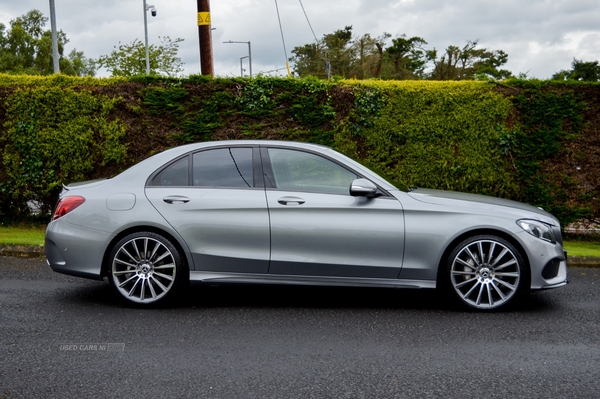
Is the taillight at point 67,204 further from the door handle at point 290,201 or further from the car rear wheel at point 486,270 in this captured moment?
the car rear wheel at point 486,270

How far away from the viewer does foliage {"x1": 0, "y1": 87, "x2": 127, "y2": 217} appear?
1057 centimetres

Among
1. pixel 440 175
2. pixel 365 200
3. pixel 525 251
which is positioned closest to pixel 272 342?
pixel 365 200

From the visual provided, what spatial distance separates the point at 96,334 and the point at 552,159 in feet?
25.7

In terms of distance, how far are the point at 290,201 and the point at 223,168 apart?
0.79 meters

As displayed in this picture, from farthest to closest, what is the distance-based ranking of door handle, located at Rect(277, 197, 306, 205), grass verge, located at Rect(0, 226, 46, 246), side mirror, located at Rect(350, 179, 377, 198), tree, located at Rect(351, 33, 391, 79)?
tree, located at Rect(351, 33, 391, 79) → grass verge, located at Rect(0, 226, 46, 246) → door handle, located at Rect(277, 197, 306, 205) → side mirror, located at Rect(350, 179, 377, 198)

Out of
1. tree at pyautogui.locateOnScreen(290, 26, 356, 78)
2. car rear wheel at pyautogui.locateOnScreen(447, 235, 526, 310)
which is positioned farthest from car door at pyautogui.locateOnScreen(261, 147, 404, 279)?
tree at pyautogui.locateOnScreen(290, 26, 356, 78)

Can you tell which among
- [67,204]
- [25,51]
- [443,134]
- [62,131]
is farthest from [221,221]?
[25,51]

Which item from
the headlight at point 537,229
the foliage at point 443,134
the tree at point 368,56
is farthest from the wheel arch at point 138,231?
the tree at point 368,56

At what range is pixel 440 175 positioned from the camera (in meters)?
10.3

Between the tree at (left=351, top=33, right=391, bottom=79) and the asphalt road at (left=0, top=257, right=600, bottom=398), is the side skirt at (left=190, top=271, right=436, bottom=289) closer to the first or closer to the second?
the asphalt road at (left=0, top=257, right=600, bottom=398)

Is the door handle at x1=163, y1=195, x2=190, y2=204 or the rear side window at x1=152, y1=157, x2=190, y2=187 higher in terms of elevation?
the rear side window at x1=152, y1=157, x2=190, y2=187

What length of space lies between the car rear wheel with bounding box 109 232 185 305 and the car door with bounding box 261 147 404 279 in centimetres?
96

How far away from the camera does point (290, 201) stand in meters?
5.94

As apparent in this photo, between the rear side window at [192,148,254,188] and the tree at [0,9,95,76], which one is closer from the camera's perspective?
the rear side window at [192,148,254,188]
